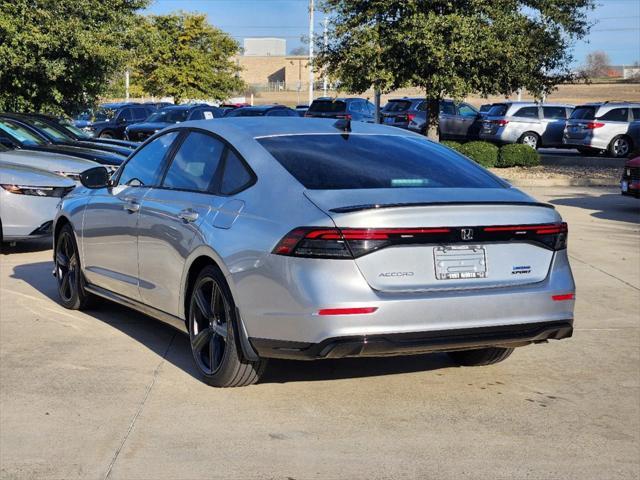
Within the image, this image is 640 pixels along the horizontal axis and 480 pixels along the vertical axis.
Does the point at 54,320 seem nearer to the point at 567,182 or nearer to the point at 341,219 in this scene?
the point at 341,219

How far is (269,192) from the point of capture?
5.55 metres

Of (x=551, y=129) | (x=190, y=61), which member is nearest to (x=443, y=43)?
(x=551, y=129)

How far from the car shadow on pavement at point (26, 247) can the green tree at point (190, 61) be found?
43688 mm

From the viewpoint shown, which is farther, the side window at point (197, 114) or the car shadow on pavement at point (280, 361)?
the side window at point (197, 114)

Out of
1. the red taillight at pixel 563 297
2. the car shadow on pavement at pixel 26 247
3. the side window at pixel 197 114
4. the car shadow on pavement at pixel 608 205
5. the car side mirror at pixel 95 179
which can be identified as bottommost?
the car shadow on pavement at pixel 608 205

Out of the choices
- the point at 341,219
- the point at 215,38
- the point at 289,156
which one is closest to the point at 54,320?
the point at 289,156

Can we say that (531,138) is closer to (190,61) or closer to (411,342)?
(411,342)

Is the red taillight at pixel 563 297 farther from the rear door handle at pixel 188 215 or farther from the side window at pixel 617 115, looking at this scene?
the side window at pixel 617 115

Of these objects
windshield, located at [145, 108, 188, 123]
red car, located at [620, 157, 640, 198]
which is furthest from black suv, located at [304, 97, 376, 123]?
red car, located at [620, 157, 640, 198]

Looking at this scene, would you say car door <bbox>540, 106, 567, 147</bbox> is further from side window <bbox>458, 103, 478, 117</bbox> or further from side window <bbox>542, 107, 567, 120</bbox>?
side window <bbox>458, 103, 478, 117</bbox>

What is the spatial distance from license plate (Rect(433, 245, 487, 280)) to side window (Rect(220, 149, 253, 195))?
130 cm

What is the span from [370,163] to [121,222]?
2189 mm

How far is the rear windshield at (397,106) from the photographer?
33750mm

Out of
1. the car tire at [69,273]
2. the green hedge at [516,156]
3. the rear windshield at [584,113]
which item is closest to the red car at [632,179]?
the green hedge at [516,156]
